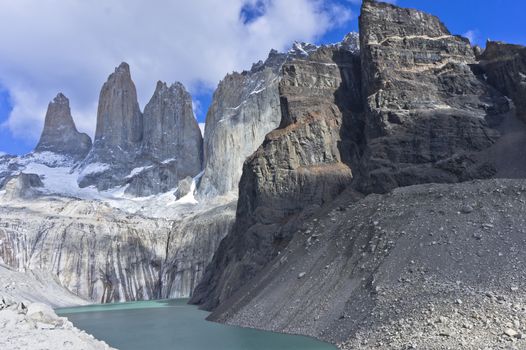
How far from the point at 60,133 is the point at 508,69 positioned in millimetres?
163930

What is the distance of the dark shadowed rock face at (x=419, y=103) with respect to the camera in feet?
155

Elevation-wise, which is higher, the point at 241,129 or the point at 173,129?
the point at 173,129

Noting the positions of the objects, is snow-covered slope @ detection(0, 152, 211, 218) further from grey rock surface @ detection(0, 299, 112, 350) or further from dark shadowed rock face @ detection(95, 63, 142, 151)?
grey rock surface @ detection(0, 299, 112, 350)

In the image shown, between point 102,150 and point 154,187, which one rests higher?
point 102,150

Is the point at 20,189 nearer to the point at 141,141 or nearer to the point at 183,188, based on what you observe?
the point at 183,188

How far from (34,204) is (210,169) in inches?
1624

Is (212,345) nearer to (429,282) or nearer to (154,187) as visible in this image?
(429,282)

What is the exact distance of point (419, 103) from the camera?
2120 inches

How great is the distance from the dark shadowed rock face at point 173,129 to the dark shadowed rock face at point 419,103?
10209 cm

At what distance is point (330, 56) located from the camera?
70125 millimetres

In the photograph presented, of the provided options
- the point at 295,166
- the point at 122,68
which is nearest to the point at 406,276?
the point at 295,166

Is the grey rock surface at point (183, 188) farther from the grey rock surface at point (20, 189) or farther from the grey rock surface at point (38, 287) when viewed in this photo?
the grey rock surface at point (38, 287)

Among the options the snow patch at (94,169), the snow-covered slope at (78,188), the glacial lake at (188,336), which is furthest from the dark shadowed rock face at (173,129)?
the glacial lake at (188,336)

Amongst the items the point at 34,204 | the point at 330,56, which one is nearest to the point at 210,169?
the point at 34,204
